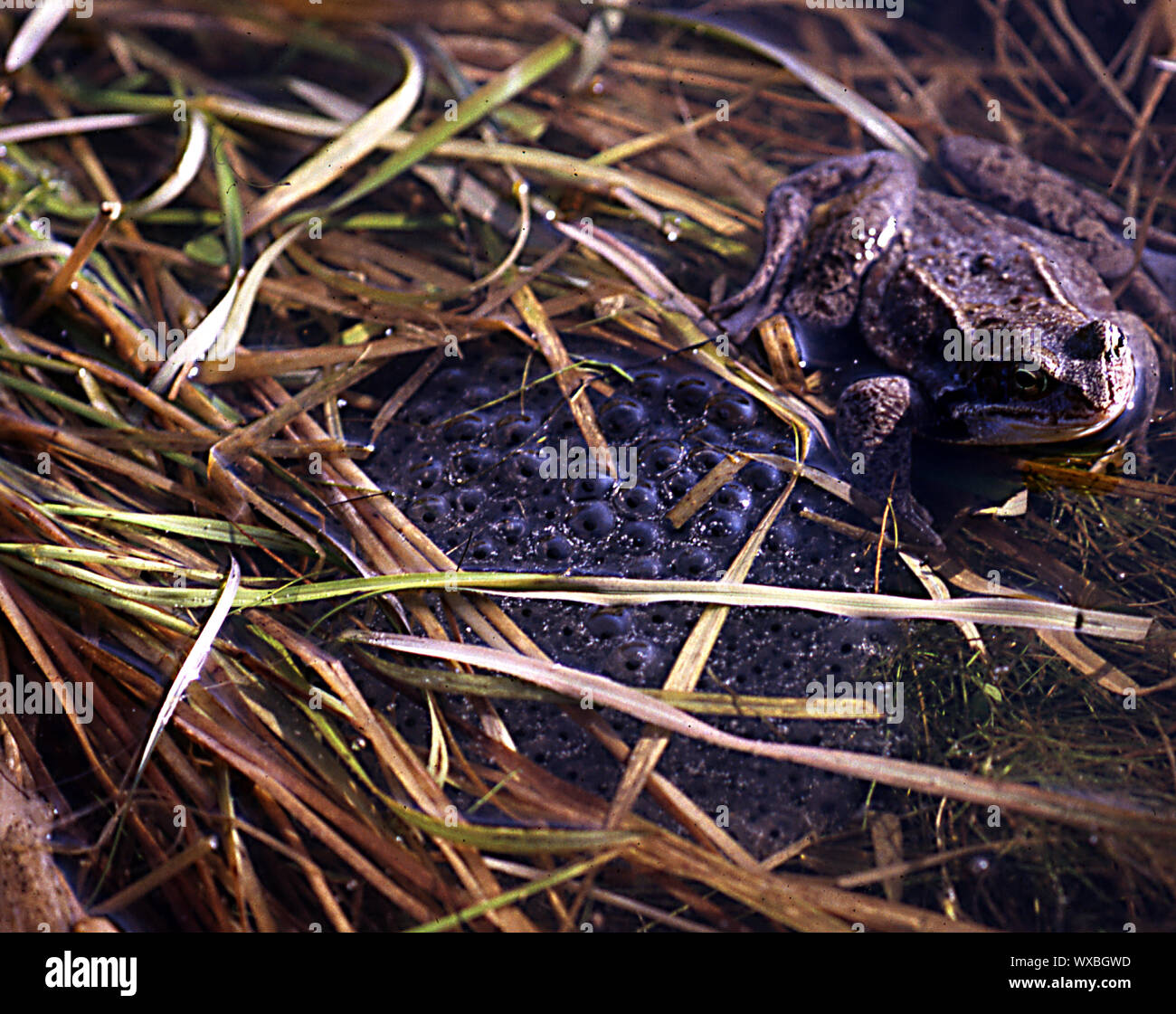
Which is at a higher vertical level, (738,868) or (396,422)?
(396,422)

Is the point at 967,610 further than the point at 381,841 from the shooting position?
Yes

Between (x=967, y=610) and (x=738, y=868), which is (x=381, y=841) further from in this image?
(x=967, y=610)

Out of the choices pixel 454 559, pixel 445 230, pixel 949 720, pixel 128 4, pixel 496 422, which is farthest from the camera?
pixel 128 4

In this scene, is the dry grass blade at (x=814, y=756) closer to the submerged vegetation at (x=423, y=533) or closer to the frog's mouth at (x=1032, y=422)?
the submerged vegetation at (x=423, y=533)

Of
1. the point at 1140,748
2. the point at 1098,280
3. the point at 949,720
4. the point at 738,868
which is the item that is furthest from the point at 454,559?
the point at 1098,280

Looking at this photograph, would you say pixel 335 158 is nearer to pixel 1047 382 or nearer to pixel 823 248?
pixel 823 248

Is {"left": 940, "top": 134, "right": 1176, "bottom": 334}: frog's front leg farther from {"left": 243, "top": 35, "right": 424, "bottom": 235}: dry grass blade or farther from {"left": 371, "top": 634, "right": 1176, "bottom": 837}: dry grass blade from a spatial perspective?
{"left": 243, "top": 35, "right": 424, "bottom": 235}: dry grass blade

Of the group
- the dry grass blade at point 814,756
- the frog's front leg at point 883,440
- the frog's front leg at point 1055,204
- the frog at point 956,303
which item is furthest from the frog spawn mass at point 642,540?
the frog's front leg at point 1055,204
